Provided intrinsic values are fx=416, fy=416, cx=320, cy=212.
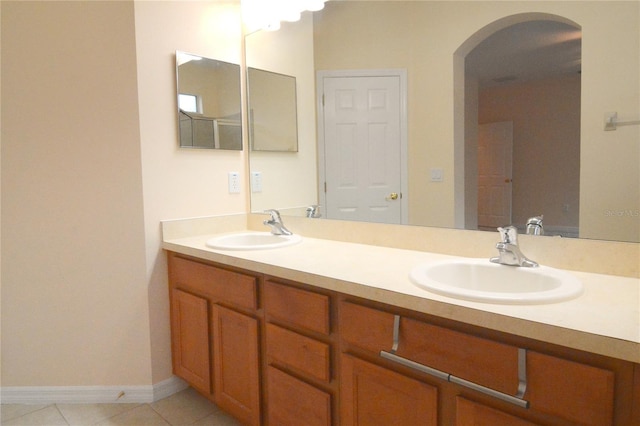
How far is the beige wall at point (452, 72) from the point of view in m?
1.19

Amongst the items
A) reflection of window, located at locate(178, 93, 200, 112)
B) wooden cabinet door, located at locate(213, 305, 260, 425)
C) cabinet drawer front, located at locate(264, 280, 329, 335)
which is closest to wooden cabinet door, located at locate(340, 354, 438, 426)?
cabinet drawer front, located at locate(264, 280, 329, 335)

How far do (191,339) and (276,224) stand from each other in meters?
0.68

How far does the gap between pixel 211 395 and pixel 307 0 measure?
194 centimetres

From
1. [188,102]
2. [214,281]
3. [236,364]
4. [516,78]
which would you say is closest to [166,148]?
[188,102]

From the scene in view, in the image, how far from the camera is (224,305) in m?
1.75

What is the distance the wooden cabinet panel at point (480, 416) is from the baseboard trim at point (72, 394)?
163 cm

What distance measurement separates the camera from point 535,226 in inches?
53.5

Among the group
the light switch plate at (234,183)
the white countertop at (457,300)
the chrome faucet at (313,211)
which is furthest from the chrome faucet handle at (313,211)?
the light switch plate at (234,183)

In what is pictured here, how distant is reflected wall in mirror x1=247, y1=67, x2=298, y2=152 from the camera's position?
224 cm

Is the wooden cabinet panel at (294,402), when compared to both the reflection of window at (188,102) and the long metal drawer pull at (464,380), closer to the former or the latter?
the long metal drawer pull at (464,380)

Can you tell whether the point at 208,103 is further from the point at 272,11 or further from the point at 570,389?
the point at 570,389

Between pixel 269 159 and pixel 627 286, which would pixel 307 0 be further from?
pixel 627 286

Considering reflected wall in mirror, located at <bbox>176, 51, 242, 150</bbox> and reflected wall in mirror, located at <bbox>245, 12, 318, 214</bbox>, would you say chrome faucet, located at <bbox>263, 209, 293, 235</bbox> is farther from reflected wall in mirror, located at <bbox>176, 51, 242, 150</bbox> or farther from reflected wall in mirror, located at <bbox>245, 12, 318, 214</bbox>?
reflected wall in mirror, located at <bbox>176, 51, 242, 150</bbox>

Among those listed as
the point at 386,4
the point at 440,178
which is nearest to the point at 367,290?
the point at 440,178
